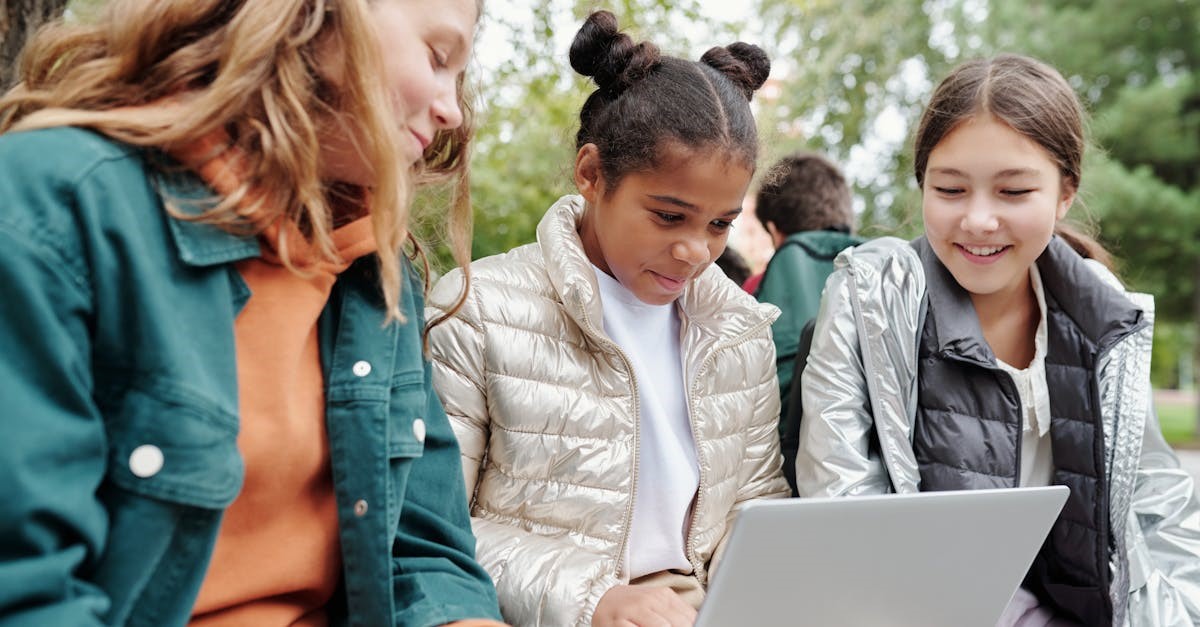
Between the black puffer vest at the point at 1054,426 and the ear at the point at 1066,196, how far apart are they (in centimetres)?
15

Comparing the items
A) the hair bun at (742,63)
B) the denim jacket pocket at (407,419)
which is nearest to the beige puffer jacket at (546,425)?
the denim jacket pocket at (407,419)

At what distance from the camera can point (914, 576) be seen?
1521mm

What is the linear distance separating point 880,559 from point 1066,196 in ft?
3.61

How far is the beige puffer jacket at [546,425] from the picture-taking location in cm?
179

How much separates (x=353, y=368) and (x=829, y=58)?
28.4ft

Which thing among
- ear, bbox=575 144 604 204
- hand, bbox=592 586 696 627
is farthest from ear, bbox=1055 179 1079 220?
hand, bbox=592 586 696 627

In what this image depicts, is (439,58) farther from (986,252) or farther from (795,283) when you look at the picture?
(795,283)

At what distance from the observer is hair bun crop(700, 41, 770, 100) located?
2.15 m

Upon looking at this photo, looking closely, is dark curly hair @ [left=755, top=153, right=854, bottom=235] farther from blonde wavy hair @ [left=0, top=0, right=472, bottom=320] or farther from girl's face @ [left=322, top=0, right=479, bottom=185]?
blonde wavy hair @ [left=0, top=0, right=472, bottom=320]

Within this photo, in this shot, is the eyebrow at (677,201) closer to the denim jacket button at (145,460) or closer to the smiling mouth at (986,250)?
the smiling mouth at (986,250)

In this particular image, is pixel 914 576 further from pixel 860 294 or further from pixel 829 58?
pixel 829 58

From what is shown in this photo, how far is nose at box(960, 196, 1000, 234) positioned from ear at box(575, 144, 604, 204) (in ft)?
2.39

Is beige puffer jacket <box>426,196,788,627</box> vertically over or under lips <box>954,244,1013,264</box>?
under

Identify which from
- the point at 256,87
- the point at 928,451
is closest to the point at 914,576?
the point at 928,451
